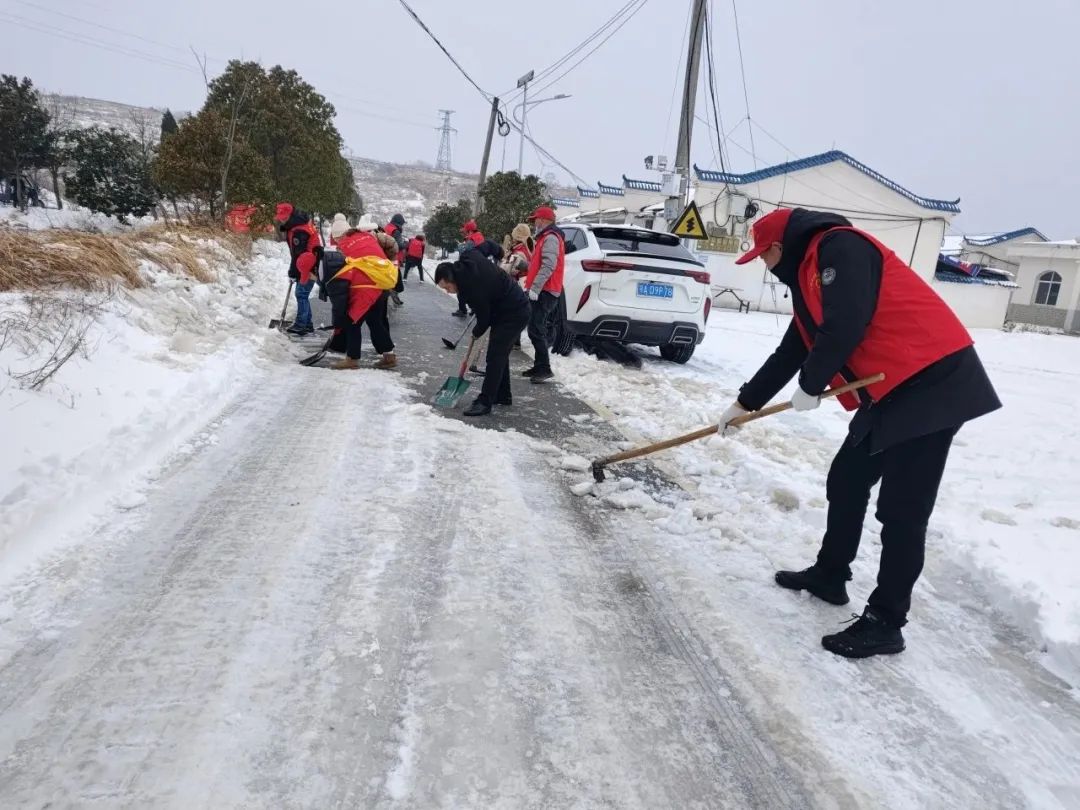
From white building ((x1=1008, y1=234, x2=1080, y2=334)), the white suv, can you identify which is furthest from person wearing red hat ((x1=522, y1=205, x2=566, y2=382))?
white building ((x1=1008, y1=234, x2=1080, y2=334))

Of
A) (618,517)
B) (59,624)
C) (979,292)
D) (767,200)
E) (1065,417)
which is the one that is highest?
(767,200)

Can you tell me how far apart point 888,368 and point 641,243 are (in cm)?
563

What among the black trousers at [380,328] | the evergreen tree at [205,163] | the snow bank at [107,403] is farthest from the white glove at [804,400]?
the evergreen tree at [205,163]

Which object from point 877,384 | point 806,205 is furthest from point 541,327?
point 806,205

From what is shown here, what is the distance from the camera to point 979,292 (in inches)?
894

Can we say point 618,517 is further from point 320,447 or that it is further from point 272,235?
point 272,235

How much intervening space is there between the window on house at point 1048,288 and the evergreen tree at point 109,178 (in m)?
35.8

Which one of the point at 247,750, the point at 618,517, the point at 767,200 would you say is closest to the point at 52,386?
the point at 247,750

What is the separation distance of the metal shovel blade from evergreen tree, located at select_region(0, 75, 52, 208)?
30.2 meters

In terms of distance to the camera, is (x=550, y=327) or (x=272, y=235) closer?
(x=550, y=327)

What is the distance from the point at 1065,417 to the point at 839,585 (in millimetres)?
6088

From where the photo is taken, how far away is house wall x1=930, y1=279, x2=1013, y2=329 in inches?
888

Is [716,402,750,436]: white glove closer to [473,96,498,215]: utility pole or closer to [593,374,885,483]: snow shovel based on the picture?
[593,374,885,483]: snow shovel

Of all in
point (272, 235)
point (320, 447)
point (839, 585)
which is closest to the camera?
point (839, 585)
